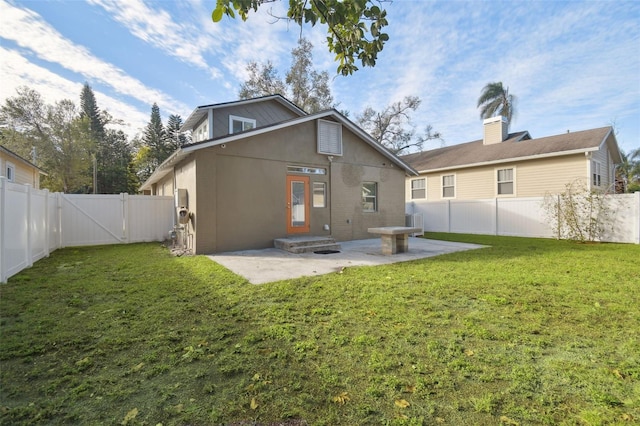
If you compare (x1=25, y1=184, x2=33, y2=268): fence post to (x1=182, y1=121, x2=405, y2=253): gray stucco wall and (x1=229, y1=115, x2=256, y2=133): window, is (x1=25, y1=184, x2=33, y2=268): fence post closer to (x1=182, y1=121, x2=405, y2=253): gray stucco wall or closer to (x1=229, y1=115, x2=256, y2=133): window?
(x1=182, y1=121, x2=405, y2=253): gray stucco wall

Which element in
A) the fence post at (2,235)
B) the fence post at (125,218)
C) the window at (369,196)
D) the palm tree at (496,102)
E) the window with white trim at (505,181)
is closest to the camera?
the fence post at (2,235)

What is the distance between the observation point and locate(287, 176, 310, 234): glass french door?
9914 millimetres

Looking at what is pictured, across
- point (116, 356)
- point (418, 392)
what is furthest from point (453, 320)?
point (116, 356)

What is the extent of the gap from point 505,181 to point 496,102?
48.1ft

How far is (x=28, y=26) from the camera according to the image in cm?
728

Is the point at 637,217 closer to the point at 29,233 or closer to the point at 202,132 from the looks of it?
the point at 29,233

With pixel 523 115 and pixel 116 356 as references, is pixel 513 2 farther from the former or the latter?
pixel 523 115

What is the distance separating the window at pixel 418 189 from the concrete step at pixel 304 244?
10.5m

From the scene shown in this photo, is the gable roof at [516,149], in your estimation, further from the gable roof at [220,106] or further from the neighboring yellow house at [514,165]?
the gable roof at [220,106]

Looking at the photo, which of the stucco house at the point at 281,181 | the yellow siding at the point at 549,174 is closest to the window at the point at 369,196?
the stucco house at the point at 281,181

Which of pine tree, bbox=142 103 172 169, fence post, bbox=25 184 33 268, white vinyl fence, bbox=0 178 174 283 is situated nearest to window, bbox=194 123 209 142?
white vinyl fence, bbox=0 178 174 283

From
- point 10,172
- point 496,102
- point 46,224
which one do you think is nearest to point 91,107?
point 10,172

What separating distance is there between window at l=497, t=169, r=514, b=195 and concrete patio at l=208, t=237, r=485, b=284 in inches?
272

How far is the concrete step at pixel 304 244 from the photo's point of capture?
28.3 ft
